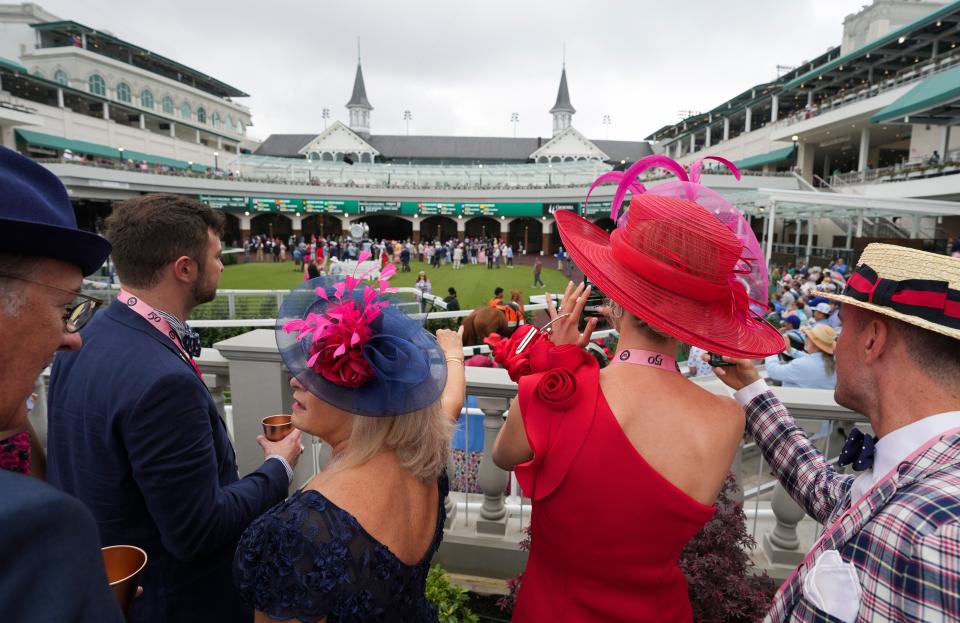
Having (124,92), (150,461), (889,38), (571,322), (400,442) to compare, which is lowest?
(150,461)

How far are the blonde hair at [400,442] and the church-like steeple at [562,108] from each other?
240 feet

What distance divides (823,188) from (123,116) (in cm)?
5852

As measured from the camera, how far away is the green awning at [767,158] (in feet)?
118

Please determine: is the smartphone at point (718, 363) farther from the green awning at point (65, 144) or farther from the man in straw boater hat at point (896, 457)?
the green awning at point (65, 144)

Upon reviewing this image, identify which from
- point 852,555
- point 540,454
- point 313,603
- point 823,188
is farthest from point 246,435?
point 823,188

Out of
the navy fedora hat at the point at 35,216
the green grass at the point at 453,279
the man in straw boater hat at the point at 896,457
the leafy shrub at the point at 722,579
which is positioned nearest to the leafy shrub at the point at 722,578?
the leafy shrub at the point at 722,579

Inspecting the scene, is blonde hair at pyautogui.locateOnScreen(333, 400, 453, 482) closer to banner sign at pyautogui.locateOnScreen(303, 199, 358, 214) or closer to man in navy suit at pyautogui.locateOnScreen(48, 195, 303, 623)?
man in navy suit at pyautogui.locateOnScreen(48, 195, 303, 623)

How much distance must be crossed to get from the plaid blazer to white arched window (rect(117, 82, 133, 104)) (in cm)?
6556

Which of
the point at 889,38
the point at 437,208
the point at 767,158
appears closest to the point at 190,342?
the point at 889,38

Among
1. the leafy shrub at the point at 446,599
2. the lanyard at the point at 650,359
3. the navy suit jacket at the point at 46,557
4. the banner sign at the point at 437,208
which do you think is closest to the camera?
the navy suit jacket at the point at 46,557

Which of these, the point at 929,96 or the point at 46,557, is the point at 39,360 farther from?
the point at 929,96

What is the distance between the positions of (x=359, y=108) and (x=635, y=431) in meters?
73.8

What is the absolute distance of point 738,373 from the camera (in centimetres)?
186

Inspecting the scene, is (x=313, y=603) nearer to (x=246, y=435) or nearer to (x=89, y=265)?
(x=89, y=265)
